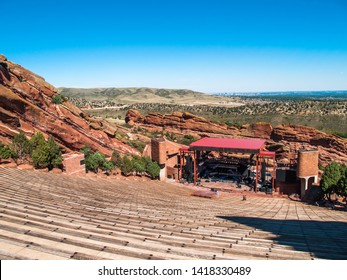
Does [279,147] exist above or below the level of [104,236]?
below

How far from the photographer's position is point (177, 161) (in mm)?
45562

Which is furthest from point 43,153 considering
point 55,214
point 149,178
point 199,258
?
point 199,258

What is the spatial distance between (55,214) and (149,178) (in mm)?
28870

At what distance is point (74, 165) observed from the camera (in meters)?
28.3

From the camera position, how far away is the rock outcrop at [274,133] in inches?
2066

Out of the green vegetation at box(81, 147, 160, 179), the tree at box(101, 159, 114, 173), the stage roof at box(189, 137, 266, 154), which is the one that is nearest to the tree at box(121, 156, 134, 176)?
the green vegetation at box(81, 147, 160, 179)

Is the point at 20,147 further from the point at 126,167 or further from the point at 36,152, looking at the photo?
the point at 126,167

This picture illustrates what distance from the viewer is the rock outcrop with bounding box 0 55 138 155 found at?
32.6m

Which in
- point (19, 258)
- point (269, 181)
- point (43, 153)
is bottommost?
point (269, 181)

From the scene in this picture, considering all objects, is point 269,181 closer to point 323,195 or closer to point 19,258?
point 323,195

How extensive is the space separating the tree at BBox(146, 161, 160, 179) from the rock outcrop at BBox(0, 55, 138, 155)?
744 centimetres

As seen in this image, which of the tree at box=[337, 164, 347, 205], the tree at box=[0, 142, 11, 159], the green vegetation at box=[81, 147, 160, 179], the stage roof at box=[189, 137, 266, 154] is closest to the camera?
the tree at box=[0, 142, 11, 159]

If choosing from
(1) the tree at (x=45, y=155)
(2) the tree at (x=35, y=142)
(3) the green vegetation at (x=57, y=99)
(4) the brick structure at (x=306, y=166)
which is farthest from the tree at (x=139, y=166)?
(4) the brick structure at (x=306, y=166)

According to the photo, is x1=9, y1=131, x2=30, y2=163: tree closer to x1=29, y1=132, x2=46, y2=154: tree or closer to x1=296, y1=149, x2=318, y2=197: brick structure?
x1=29, y1=132, x2=46, y2=154: tree
